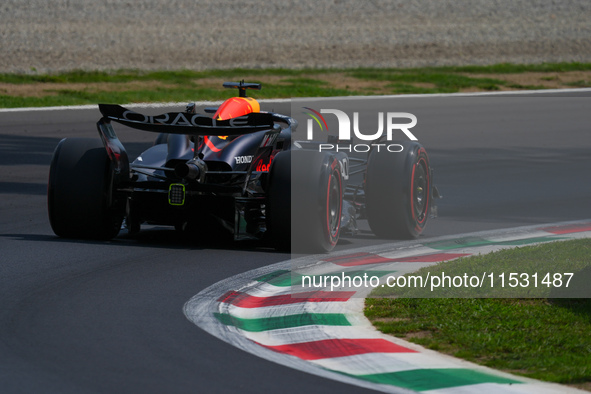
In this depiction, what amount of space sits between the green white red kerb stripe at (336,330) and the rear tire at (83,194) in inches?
73.1

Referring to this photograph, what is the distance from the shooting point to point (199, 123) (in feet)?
31.3

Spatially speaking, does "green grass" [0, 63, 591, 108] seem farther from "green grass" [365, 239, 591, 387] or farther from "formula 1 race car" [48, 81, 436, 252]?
"green grass" [365, 239, 591, 387]

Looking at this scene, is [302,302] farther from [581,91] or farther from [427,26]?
[427,26]

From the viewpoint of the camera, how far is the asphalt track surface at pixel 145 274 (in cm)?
563

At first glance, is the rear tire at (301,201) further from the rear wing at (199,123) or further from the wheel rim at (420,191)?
the wheel rim at (420,191)

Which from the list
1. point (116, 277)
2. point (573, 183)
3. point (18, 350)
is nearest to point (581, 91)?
point (573, 183)

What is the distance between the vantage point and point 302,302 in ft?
24.7

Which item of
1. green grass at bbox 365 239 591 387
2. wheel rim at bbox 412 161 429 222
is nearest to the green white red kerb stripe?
green grass at bbox 365 239 591 387

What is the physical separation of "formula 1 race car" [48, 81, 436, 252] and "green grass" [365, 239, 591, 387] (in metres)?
1.61

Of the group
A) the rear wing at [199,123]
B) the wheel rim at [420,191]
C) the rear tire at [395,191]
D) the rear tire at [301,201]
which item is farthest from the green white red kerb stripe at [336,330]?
the rear wing at [199,123]

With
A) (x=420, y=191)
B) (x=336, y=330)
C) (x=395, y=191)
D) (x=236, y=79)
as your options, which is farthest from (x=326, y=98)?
(x=336, y=330)

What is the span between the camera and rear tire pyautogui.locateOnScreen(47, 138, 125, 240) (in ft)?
31.9

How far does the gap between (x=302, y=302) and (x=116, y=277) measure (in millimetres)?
1670

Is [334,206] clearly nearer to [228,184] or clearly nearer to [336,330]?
[228,184]
